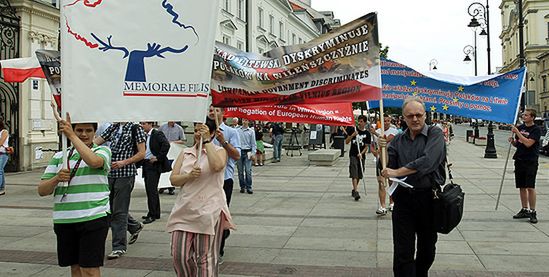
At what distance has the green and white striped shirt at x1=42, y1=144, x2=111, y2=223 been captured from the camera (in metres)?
3.87

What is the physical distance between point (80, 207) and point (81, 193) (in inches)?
4.6

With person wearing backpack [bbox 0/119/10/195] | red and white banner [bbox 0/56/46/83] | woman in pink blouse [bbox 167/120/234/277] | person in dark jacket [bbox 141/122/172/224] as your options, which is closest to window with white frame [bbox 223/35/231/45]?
person wearing backpack [bbox 0/119/10/195]

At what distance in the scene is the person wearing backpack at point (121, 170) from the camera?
20.2 ft

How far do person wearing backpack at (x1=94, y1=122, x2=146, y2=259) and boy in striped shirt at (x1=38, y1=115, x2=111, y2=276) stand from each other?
2027 millimetres

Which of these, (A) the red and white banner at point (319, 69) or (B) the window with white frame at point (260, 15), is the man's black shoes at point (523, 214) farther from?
(B) the window with white frame at point (260, 15)

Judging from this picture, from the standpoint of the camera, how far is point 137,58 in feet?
13.3

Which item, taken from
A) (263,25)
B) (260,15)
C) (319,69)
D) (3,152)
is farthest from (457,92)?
(263,25)

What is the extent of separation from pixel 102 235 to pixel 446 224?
2.84 metres

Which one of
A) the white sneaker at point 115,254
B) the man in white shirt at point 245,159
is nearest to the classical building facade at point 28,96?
the man in white shirt at point 245,159

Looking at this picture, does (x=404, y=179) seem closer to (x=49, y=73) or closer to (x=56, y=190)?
(x=56, y=190)

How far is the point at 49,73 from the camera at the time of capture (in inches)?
275

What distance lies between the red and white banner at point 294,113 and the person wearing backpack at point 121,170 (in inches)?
49.9

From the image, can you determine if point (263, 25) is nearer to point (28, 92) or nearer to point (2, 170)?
point (28, 92)

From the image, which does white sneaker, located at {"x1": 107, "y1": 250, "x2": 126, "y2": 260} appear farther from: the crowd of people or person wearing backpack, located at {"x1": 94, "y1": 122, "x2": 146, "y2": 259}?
the crowd of people
